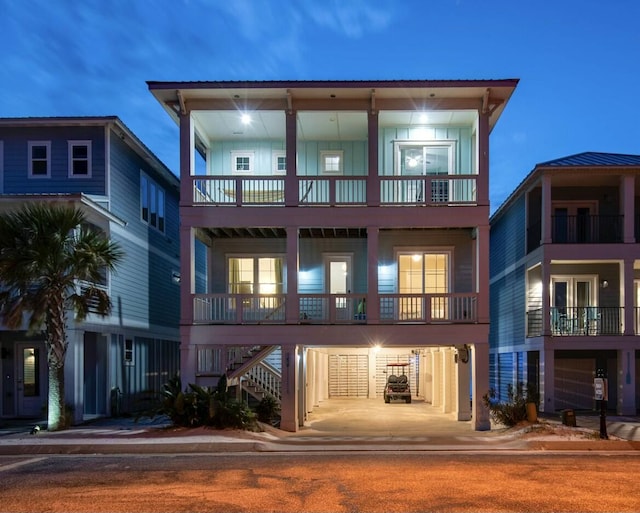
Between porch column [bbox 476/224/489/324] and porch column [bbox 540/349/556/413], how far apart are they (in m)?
4.56

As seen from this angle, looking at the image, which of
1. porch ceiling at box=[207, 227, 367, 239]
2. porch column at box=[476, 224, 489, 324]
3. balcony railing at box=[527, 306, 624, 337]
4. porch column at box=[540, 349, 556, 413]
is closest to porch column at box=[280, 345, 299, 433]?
porch ceiling at box=[207, 227, 367, 239]

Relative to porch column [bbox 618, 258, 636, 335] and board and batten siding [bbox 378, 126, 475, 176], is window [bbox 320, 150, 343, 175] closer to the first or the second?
board and batten siding [bbox 378, 126, 475, 176]

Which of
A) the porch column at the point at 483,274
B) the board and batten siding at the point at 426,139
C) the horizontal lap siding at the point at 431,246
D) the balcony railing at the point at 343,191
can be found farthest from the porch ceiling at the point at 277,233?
the porch column at the point at 483,274

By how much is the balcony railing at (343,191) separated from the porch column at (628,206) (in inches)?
229

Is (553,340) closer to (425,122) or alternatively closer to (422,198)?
(422,198)

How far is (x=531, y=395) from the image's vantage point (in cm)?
1650

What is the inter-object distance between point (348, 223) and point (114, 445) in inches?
351

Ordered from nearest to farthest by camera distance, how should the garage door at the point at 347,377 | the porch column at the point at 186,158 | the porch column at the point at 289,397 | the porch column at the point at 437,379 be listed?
the porch column at the point at 289,397 → the porch column at the point at 186,158 → the porch column at the point at 437,379 → the garage door at the point at 347,377

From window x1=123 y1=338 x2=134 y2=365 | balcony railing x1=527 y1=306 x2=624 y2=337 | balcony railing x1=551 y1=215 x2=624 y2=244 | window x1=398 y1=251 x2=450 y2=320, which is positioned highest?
balcony railing x1=551 y1=215 x2=624 y2=244

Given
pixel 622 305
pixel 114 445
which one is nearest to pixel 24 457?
pixel 114 445

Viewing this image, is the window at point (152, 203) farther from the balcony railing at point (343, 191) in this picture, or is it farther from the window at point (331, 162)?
the window at point (331, 162)

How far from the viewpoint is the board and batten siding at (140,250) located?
1984cm

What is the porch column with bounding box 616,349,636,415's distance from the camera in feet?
63.9

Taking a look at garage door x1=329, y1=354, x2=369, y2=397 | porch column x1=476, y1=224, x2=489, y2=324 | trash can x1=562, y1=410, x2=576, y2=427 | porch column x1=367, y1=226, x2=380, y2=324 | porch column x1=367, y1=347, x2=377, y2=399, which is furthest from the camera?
garage door x1=329, y1=354, x2=369, y2=397
